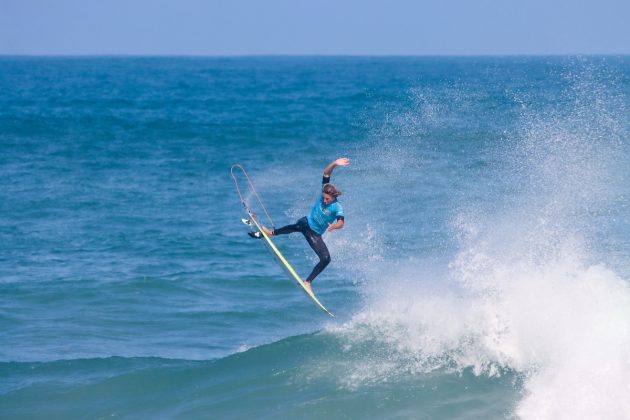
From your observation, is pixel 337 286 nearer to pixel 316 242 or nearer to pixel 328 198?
pixel 316 242

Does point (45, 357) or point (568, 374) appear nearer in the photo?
point (568, 374)

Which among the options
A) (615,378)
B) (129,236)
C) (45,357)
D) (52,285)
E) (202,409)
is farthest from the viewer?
(129,236)

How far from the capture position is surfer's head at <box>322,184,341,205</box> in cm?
1227

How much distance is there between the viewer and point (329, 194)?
12.3 m

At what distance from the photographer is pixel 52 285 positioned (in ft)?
58.3

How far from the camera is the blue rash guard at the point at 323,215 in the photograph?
1250cm

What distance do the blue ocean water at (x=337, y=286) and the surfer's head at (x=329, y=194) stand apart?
7.62 feet

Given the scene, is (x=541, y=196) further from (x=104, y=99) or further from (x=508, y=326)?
(x=104, y=99)

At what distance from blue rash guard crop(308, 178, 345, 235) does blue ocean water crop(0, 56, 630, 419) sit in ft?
6.18

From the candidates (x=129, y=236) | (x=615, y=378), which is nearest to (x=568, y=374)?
(x=615, y=378)

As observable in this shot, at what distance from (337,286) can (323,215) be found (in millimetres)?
4880

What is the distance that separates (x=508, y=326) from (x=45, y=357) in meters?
7.17

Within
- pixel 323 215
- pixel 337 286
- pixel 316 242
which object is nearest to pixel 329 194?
pixel 323 215

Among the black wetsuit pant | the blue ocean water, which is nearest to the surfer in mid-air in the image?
the black wetsuit pant
